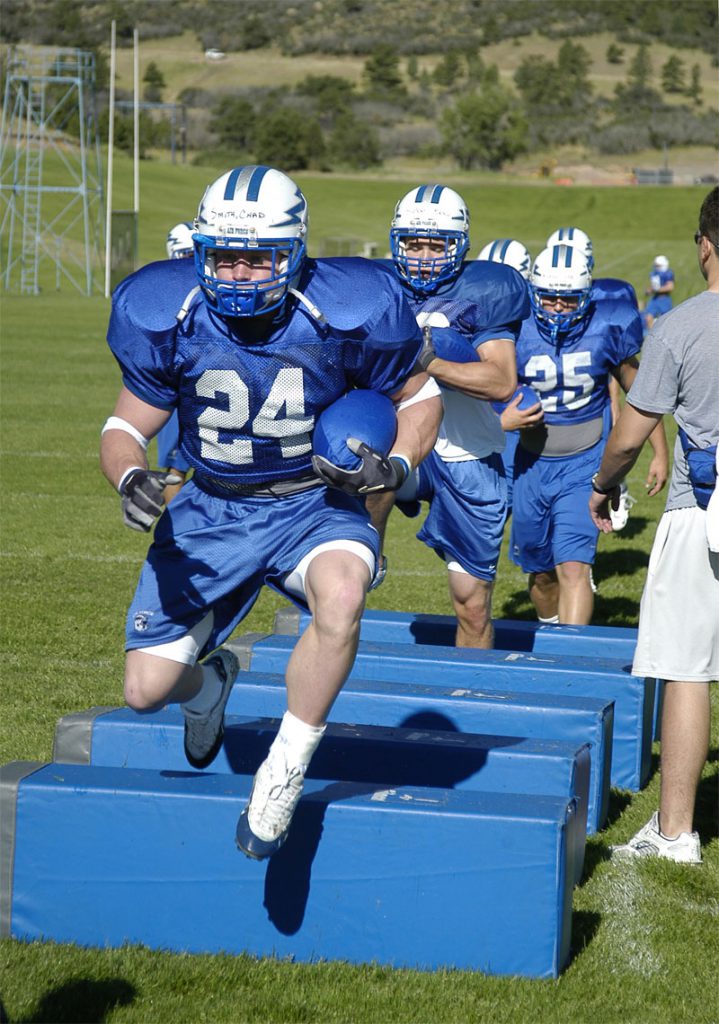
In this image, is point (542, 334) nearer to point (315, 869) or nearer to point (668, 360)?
point (668, 360)

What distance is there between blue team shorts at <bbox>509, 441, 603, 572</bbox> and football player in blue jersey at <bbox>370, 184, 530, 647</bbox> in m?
0.86

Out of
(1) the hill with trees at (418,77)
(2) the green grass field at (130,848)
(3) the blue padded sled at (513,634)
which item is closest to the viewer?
(2) the green grass field at (130,848)

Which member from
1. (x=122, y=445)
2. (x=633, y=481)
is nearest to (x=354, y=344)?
(x=122, y=445)

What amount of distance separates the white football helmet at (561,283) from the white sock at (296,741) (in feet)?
11.4

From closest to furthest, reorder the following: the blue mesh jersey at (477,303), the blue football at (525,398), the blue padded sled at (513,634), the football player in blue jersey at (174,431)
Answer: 1. the blue padded sled at (513,634)
2. the blue mesh jersey at (477,303)
3. the blue football at (525,398)
4. the football player in blue jersey at (174,431)

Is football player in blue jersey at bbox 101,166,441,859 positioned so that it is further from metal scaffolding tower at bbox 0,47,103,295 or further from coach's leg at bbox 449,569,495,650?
metal scaffolding tower at bbox 0,47,103,295

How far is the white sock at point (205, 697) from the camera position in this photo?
12.3ft

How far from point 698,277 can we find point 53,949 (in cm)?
3158

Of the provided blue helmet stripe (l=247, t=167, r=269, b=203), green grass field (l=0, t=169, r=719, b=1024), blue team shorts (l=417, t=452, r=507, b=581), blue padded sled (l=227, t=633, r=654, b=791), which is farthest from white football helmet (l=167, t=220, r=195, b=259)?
blue helmet stripe (l=247, t=167, r=269, b=203)

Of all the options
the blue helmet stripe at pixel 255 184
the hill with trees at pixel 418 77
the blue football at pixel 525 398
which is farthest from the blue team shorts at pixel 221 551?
the hill with trees at pixel 418 77

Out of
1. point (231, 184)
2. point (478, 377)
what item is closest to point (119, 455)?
point (231, 184)

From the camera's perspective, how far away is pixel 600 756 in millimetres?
4199

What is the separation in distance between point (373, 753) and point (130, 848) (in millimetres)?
807

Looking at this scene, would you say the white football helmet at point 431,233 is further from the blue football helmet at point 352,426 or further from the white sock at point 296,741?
the white sock at point 296,741
